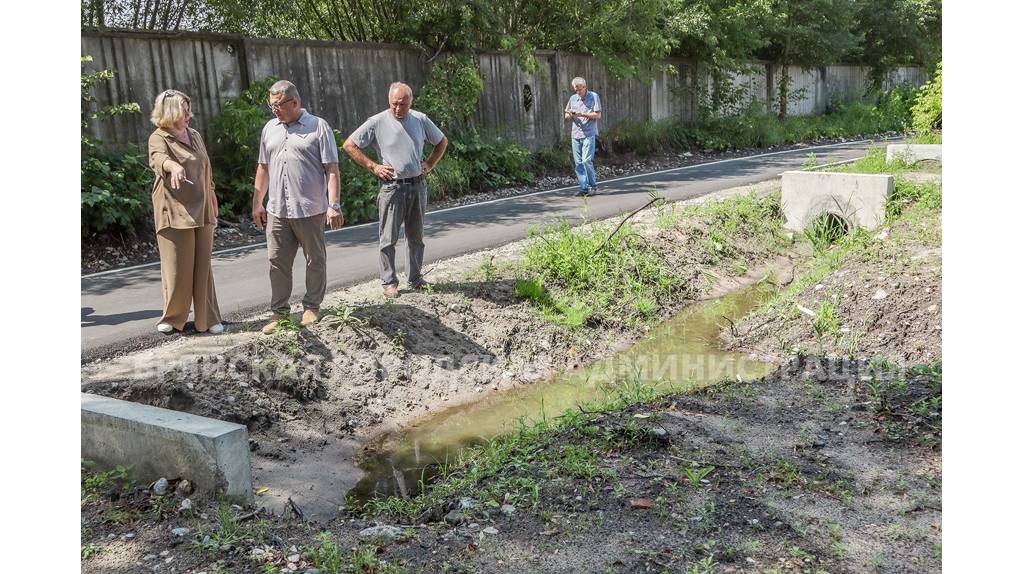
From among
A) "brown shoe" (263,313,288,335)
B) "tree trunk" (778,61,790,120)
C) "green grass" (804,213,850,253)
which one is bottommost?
"green grass" (804,213,850,253)

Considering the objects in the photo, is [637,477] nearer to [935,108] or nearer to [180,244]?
[180,244]

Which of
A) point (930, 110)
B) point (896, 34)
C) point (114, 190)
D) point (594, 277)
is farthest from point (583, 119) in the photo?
point (896, 34)

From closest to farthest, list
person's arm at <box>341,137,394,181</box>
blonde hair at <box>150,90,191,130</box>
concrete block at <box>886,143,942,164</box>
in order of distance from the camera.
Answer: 1. blonde hair at <box>150,90,191,130</box>
2. person's arm at <box>341,137,394,181</box>
3. concrete block at <box>886,143,942,164</box>

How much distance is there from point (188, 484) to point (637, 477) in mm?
2283

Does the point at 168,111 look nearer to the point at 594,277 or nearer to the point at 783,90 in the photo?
the point at 594,277

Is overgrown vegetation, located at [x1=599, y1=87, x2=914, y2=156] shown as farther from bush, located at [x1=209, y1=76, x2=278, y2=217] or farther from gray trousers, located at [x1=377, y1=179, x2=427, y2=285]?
gray trousers, located at [x1=377, y1=179, x2=427, y2=285]

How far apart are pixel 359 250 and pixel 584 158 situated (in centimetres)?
499

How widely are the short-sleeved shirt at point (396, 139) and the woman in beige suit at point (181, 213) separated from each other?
4.52 ft

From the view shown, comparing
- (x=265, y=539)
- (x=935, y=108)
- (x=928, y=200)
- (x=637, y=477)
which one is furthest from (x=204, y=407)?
(x=935, y=108)

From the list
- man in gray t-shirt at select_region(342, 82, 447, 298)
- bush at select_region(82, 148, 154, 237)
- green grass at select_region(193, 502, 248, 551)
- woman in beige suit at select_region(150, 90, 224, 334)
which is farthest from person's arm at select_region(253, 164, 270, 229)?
bush at select_region(82, 148, 154, 237)

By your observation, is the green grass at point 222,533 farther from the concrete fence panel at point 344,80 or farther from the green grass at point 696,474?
the concrete fence panel at point 344,80

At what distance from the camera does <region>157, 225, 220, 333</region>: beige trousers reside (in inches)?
249

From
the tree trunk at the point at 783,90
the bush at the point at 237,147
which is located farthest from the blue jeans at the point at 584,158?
the tree trunk at the point at 783,90

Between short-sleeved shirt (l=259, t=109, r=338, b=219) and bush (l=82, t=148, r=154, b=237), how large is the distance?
167 inches
